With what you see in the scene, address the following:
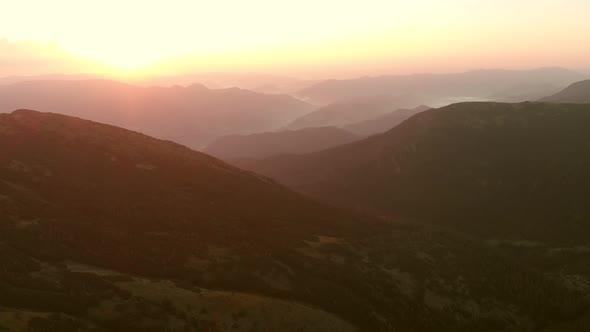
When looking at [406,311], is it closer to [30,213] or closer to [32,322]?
[32,322]

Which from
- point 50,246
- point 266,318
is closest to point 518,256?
point 266,318

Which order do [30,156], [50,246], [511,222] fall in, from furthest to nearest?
[511,222] → [30,156] → [50,246]

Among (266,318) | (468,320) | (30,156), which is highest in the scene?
(30,156)

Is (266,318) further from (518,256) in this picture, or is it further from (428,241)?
(518,256)

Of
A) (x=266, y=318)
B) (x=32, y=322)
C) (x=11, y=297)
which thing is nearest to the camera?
(x=32, y=322)

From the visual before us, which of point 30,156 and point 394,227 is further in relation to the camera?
point 394,227

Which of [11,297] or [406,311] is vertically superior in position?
[11,297]
